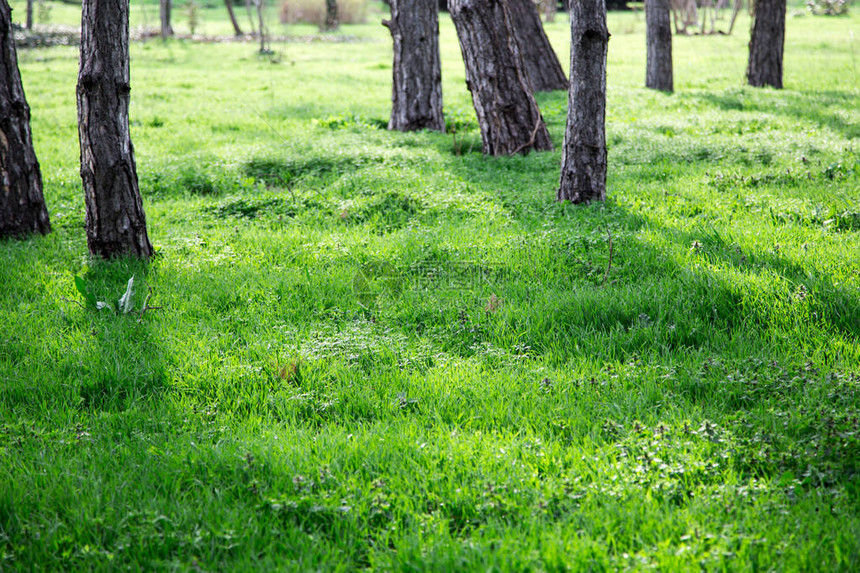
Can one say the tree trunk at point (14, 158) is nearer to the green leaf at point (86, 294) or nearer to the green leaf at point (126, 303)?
the green leaf at point (86, 294)

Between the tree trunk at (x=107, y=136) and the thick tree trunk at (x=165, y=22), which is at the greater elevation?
the thick tree trunk at (x=165, y=22)

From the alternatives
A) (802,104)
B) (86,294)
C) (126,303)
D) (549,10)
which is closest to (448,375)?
(126,303)

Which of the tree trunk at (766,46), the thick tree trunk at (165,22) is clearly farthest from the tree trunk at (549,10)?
the tree trunk at (766,46)

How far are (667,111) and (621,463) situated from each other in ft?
32.9

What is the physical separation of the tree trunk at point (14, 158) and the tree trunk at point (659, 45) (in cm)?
1207

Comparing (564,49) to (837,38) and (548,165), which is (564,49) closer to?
(837,38)

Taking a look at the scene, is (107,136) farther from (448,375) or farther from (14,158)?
(448,375)

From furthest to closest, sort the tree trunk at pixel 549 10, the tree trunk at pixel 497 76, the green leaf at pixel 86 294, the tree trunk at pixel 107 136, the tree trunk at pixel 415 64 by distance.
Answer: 1. the tree trunk at pixel 549 10
2. the tree trunk at pixel 415 64
3. the tree trunk at pixel 497 76
4. the tree trunk at pixel 107 136
5. the green leaf at pixel 86 294

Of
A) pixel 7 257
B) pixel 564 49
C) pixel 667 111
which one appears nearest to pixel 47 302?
pixel 7 257

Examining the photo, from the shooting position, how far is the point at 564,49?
24.2 m

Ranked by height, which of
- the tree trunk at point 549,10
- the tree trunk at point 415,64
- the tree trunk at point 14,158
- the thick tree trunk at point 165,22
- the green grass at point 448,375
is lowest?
the green grass at point 448,375

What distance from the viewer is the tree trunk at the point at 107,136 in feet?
15.8

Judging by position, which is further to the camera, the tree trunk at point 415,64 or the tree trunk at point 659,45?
the tree trunk at point 659,45

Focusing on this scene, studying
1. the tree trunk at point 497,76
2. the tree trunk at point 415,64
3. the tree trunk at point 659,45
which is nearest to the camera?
the tree trunk at point 497,76
